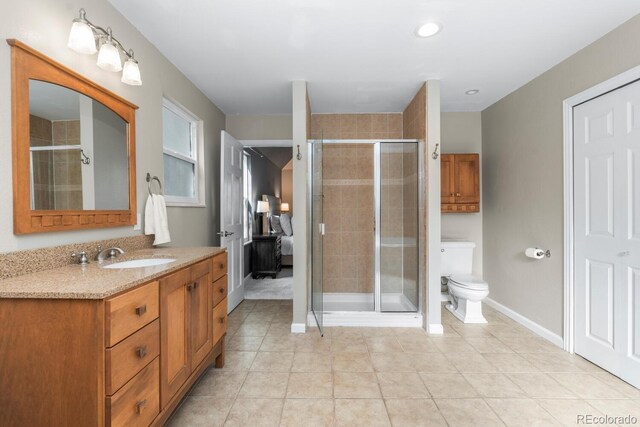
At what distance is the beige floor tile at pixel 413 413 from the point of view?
163 centimetres

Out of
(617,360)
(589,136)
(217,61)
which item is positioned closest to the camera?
(617,360)

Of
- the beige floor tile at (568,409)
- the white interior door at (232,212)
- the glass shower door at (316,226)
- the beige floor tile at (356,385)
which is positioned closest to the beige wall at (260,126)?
the white interior door at (232,212)

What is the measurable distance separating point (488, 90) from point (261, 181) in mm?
4827

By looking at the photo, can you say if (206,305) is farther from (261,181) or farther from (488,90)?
(261,181)

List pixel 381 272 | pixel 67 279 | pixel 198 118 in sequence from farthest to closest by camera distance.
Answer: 1. pixel 381 272
2. pixel 198 118
3. pixel 67 279

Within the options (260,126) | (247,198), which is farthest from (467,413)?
(247,198)

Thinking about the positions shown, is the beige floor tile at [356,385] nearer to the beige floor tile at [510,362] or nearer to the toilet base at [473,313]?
the beige floor tile at [510,362]

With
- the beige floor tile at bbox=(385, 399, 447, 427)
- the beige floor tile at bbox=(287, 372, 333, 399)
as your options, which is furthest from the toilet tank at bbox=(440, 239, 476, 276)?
the beige floor tile at bbox=(287, 372, 333, 399)

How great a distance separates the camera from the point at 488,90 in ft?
10.2

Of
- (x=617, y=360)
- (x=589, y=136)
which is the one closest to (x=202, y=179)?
(x=589, y=136)

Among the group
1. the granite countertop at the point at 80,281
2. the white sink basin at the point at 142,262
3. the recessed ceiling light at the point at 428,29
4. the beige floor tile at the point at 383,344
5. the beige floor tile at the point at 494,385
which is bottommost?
the beige floor tile at the point at 383,344

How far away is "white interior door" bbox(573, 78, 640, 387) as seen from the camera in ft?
6.46

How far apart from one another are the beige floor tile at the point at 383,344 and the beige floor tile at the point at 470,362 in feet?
1.34

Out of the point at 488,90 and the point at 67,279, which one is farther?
the point at 488,90
